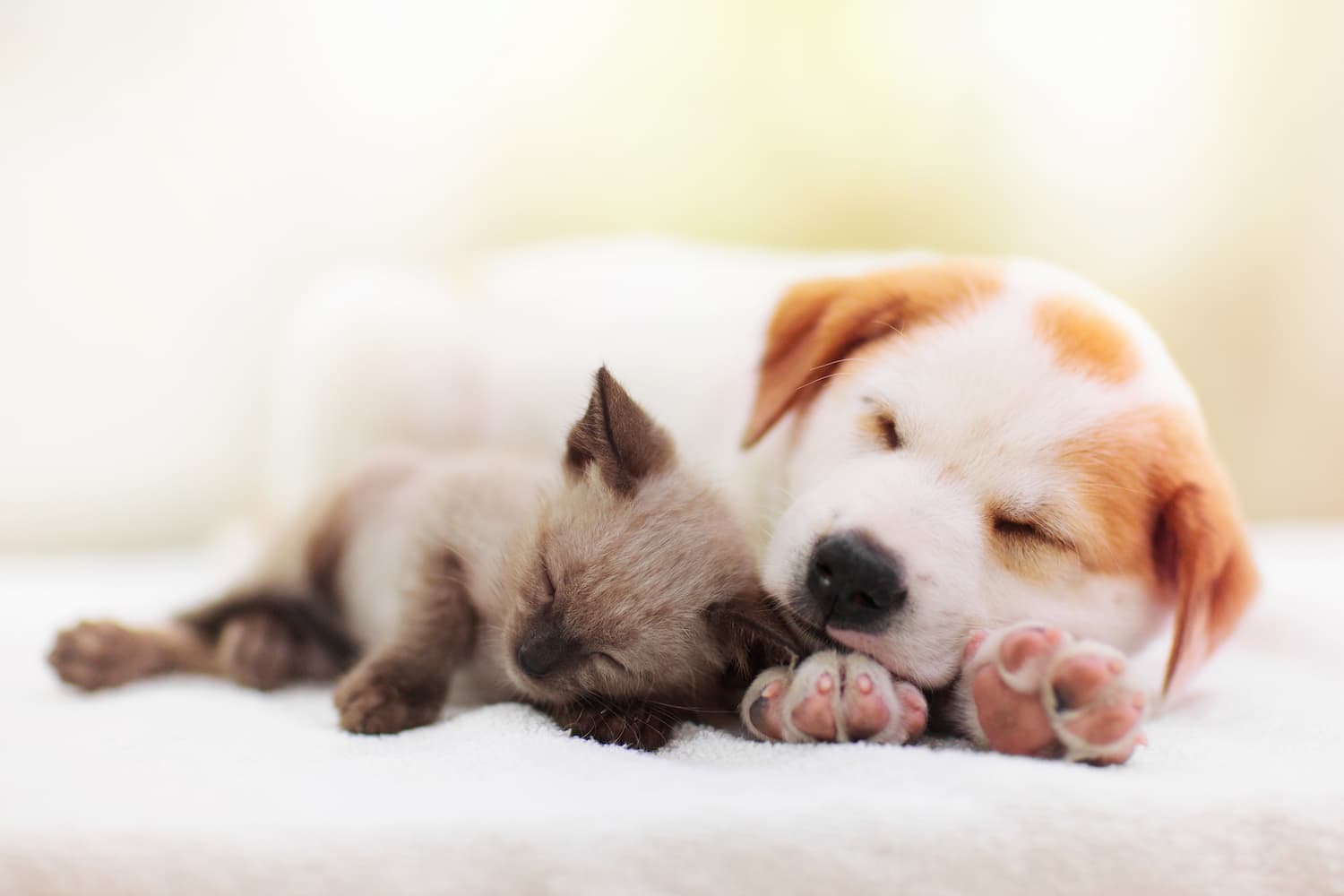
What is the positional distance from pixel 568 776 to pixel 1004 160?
1.90 m

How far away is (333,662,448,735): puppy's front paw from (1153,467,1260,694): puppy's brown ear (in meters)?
0.97

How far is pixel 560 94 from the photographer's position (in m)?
2.86

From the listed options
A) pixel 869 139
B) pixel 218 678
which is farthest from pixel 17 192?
pixel 869 139

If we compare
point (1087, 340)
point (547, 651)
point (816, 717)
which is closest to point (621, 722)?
point (547, 651)

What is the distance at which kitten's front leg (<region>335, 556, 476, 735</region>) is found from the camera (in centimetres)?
129

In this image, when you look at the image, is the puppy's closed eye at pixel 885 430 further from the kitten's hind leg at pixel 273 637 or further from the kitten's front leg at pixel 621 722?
the kitten's hind leg at pixel 273 637

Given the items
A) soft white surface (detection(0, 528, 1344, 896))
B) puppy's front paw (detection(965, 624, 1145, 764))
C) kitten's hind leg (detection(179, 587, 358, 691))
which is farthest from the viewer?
kitten's hind leg (detection(179, 587, 358, 691))

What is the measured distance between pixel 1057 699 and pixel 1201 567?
0.35m

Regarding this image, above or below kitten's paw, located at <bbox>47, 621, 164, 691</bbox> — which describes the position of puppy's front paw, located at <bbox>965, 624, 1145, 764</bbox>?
above

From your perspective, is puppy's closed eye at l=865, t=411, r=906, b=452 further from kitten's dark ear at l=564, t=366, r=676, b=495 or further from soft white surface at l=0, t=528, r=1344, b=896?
soft white surface at l=0, t=528, r=1344, b=896

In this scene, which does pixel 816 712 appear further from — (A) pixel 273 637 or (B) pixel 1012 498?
(A) pixel 273 637

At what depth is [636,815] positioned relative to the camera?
927 mm

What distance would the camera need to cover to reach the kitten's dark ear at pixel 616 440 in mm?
1246

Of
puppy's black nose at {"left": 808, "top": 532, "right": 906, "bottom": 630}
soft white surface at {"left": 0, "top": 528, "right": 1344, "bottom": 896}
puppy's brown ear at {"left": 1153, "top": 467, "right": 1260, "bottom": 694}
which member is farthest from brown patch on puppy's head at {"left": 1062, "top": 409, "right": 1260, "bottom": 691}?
puppy's black nose at {"left": 808, "top": 532, "right": 906, "bottom": 630}
